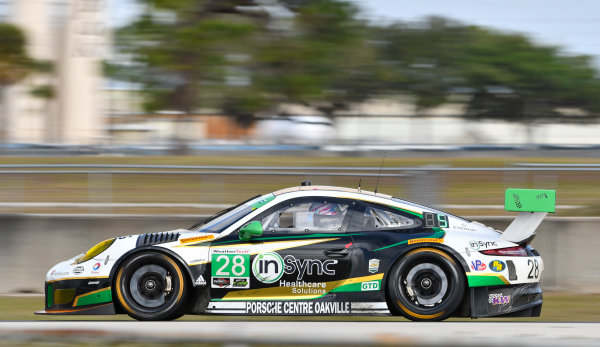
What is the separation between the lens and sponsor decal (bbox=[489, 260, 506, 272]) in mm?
7254

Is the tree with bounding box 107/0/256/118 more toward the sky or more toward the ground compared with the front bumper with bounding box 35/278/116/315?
more toward the sky

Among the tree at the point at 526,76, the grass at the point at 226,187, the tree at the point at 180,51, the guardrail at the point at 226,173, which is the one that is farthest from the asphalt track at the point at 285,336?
the tree at the point at 526,76

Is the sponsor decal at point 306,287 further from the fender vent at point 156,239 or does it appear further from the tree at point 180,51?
the tree at point 180,51

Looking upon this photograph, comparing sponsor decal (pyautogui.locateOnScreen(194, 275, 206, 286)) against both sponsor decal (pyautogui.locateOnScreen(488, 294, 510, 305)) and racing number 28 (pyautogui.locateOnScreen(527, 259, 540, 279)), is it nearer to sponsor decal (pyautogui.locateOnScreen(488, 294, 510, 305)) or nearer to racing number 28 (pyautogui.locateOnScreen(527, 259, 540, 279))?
sponsor decal (pyautogui.locateOnScreen(488, 294, 510, 305))

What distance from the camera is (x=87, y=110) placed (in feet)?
137

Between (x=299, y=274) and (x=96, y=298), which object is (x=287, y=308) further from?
(x=96, y=298)

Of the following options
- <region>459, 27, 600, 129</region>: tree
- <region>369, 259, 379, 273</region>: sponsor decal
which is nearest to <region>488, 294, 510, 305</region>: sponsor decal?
<region>369, 259, 379, 273</region>: sponsor decal

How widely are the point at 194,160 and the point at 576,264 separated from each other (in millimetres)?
8941

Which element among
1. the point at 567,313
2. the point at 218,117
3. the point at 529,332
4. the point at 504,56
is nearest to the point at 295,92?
the point at 218,117

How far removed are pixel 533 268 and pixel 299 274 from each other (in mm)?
2100

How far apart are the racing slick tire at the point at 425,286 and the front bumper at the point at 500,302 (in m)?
0.15

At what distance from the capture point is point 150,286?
23.6 ft

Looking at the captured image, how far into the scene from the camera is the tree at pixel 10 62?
3385cm

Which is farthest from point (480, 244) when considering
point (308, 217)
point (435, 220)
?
point (308, 217)
